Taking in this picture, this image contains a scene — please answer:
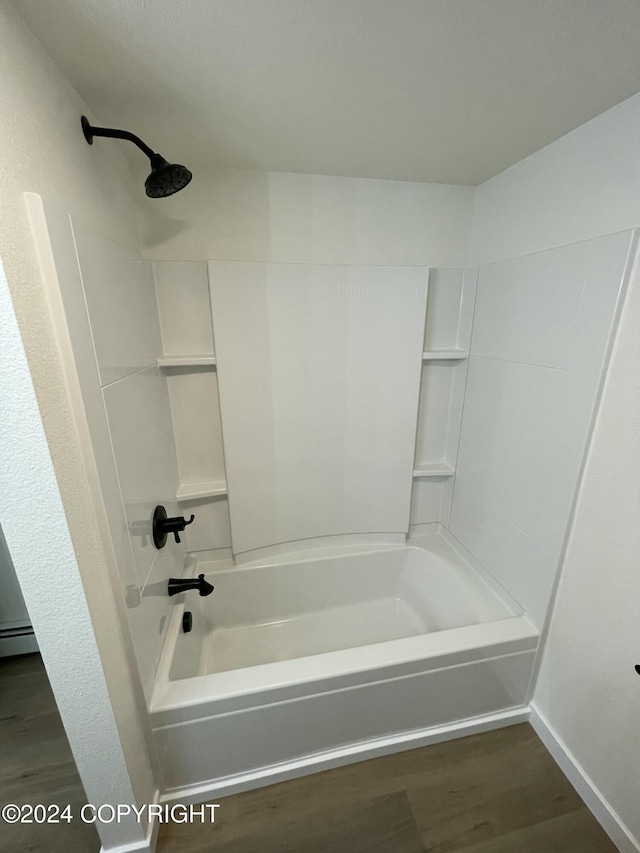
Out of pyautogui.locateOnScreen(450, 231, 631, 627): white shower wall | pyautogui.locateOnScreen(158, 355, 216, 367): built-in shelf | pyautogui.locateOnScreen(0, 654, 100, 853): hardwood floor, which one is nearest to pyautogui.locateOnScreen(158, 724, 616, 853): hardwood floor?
pyautogui.locateOnScreen(0, 654, 100, 853): hardwood floor

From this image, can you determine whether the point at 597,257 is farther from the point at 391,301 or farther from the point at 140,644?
the point at 140,644

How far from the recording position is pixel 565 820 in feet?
3.77

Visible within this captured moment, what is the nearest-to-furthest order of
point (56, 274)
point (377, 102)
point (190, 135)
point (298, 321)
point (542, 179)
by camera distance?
1. point (56, 274)
2. point (377, 102)
3. point (190, 135)
4. point (542, 179)
5. point (298, 321)

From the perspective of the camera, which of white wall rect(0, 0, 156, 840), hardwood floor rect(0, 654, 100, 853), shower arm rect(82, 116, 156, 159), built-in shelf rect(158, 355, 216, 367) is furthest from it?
built-in shelf rect(158, 355, 216, 367)

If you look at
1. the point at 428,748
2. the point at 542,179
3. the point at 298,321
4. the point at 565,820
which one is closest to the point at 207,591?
the point at 428,748

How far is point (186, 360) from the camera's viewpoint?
58.0 inches

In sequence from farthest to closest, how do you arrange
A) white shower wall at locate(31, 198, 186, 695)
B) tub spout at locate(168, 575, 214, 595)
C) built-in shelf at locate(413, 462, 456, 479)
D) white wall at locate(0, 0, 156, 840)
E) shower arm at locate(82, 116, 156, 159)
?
built-in shelf at locate(413, 462, 456, 479) → tub spout at locate(168, 575, 214, 595) → shower arm at locate(82, 116, 156, 159) → white shower wall at locate(31, 198, 186, 695) → white wall at locate(0, 0, 156, 840)

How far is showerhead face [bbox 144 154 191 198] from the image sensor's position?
942 millimetres

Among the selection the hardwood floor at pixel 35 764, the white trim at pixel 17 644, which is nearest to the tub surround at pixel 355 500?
the hardwood floor at pixel 35 764

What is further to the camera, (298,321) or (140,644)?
(298,321)

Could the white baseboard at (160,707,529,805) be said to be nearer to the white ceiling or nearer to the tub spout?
the tub spout

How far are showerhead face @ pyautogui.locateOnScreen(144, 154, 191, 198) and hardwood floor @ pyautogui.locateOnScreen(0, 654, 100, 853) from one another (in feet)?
6.30

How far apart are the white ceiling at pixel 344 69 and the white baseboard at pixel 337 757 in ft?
6.62

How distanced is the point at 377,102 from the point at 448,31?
281mm
